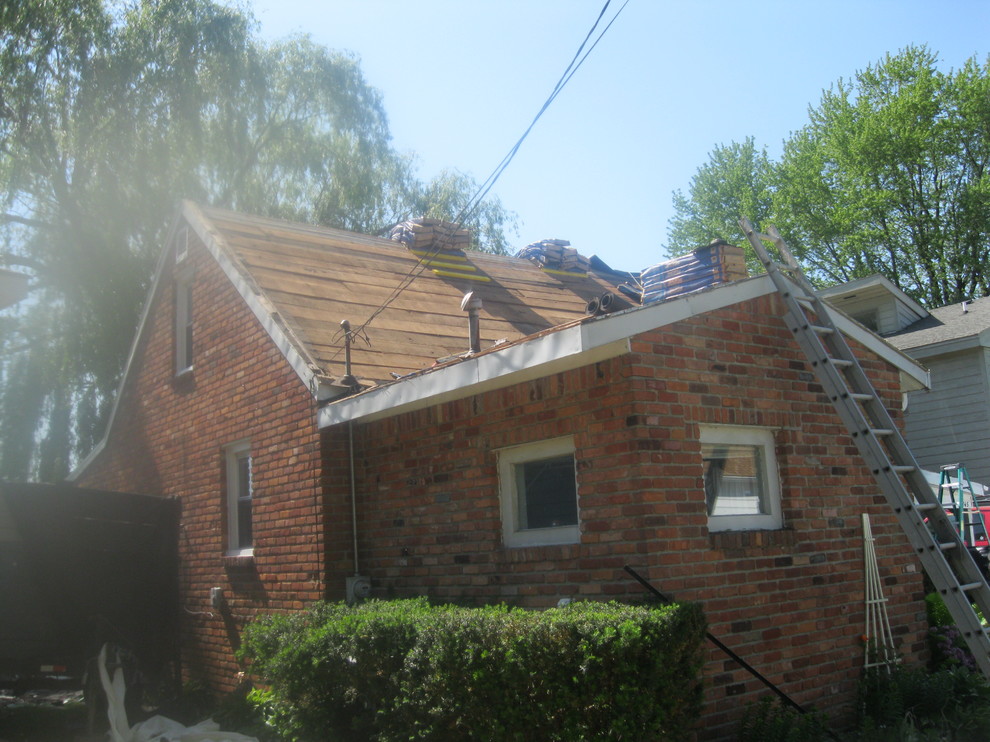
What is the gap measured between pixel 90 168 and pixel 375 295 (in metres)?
12.8

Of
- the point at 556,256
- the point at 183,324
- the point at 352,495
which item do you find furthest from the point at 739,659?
the point at 556,256

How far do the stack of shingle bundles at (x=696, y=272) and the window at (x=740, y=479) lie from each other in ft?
4.63

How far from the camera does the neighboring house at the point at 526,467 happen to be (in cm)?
648

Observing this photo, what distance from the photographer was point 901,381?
8.93 m

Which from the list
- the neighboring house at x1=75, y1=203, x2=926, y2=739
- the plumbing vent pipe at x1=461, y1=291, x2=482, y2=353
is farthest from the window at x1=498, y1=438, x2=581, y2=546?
the plumbing vent pipe at x1=461, y1=291, x2=482, y2=353

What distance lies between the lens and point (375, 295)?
10.9m

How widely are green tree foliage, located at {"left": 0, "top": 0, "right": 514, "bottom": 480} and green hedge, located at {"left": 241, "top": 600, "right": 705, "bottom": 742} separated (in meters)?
15.9

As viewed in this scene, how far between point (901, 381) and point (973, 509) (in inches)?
196

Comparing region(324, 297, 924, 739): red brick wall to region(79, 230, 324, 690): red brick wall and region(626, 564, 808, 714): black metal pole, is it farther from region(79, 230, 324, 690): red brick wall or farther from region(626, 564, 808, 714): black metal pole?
region(79, 230, 324, 690): red brick wall

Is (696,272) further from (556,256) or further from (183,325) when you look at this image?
(183,325)

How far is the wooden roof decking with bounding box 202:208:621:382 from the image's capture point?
9.55 m

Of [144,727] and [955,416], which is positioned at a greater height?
[955,416]

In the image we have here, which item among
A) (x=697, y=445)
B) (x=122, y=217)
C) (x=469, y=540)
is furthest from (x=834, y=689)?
(x=122, y=217)

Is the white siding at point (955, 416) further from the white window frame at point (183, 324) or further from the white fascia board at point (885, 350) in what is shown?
the white window frame at point (183, 324)
